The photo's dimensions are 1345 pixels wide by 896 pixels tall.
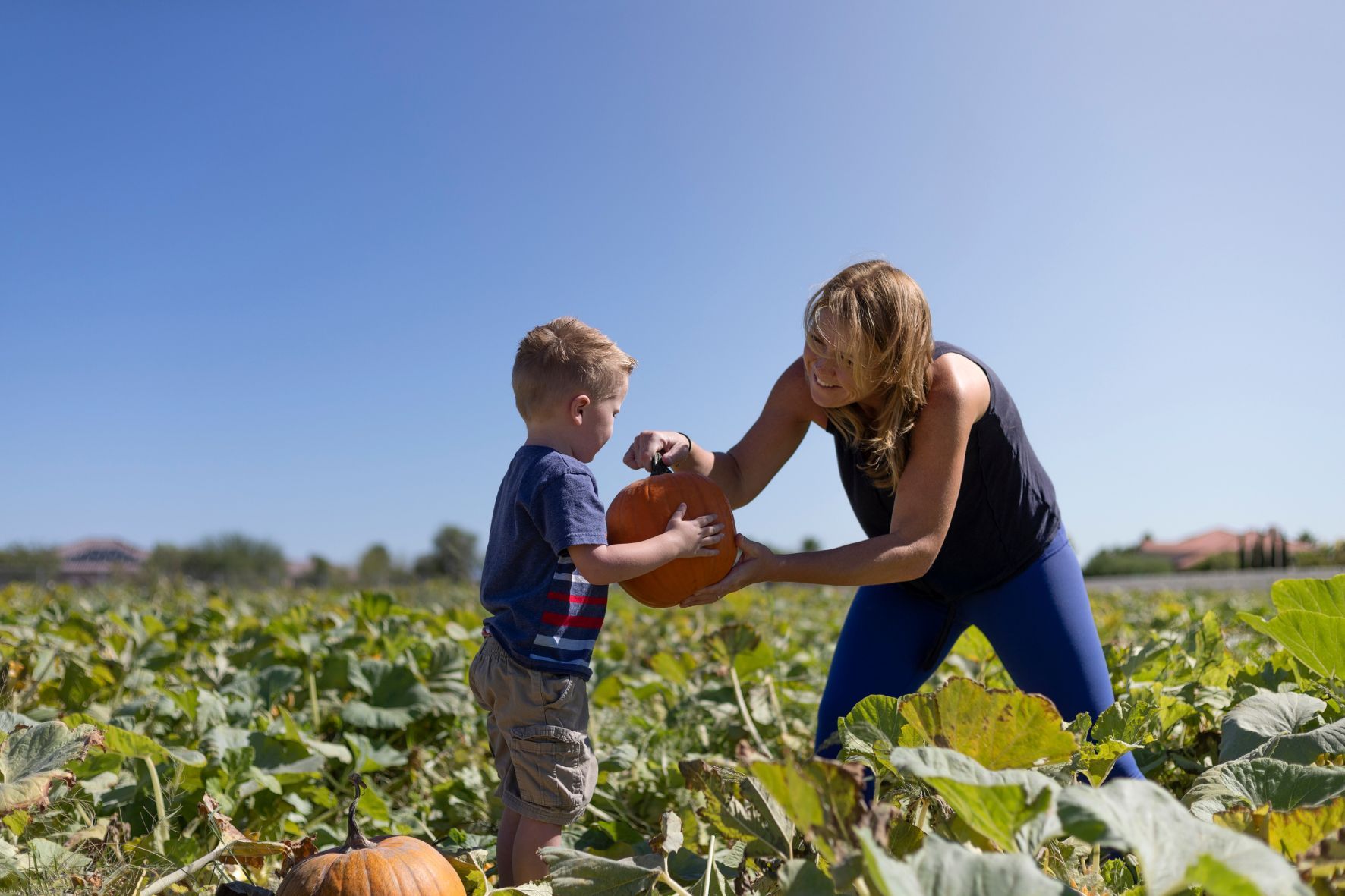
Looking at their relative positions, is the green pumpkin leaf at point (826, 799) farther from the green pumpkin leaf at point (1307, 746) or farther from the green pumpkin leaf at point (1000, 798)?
the green pumpkin leaf at point (1307, 746)

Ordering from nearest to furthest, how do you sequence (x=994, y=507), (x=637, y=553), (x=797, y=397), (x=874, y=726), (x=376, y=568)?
(x=874, y=726)
(x=637, y=553)
(x=994, y=507)
(x=797, y=397)
(x=376, y=568)

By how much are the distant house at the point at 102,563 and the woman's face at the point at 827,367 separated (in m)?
11.8

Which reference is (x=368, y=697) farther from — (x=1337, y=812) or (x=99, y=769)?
(x=1337, y=812)

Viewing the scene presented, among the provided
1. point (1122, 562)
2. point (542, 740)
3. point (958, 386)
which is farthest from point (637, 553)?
point (1122, 562)

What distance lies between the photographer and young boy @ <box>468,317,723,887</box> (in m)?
2.21

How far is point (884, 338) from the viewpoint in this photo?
7.76 feet

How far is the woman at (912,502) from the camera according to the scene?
239 cm

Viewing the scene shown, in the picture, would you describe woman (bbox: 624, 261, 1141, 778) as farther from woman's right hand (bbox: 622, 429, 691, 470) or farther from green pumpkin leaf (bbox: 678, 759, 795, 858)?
green pumpkin leaf (bbox: 678, 759, 795, 858)

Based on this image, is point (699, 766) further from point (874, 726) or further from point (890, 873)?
point (890, 873)

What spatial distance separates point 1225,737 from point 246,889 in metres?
1.83

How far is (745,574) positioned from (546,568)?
1.60 feet

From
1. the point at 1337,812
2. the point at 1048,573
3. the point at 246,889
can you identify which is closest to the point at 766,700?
the point at 1048,573

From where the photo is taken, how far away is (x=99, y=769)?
241cm

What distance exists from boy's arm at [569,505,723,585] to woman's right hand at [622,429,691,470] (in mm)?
340
